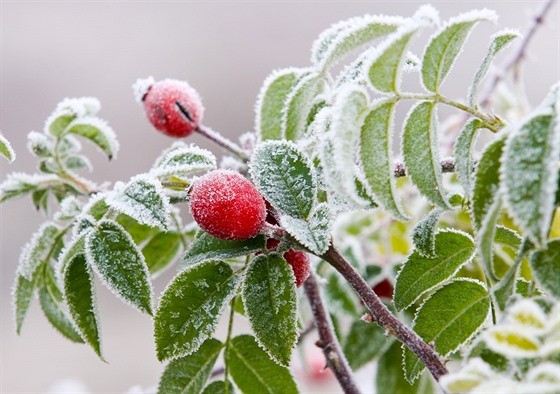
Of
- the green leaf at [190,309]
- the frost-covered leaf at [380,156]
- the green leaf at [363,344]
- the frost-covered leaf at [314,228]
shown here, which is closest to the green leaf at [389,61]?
the frost-covered leaf at [380,156]

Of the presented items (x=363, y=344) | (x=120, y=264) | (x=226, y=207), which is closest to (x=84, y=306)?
(x=120, y=264)

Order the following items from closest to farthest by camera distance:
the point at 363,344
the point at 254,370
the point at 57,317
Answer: the point at 254,370 < the point at 57,317 < the point at 363,344

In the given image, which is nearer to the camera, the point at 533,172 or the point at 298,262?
the point at 533,172

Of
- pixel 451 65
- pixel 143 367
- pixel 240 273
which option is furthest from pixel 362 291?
pixel 143 367

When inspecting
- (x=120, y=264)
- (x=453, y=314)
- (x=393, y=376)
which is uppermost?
(x=120, y=264)

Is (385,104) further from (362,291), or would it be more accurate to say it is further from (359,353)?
(359,353)

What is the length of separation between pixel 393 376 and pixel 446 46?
0.65 m

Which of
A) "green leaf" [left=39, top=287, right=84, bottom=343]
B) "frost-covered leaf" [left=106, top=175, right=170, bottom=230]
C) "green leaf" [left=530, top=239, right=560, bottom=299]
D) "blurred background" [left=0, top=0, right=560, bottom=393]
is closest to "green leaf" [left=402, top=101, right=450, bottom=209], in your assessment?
"green leaf" [left=530, top=239, right=560, bottom=299]

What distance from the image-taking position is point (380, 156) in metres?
0.65

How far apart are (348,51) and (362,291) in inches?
10.3

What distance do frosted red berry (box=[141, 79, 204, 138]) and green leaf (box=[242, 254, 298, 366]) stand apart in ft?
1.32

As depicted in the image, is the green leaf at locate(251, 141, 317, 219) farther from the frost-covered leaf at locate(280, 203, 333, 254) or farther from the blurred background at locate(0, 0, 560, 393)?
the blurred background at locate(0, 0, 560, 393)

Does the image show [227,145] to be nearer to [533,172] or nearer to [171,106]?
[171,106]

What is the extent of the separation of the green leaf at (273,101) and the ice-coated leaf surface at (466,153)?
32 cm
